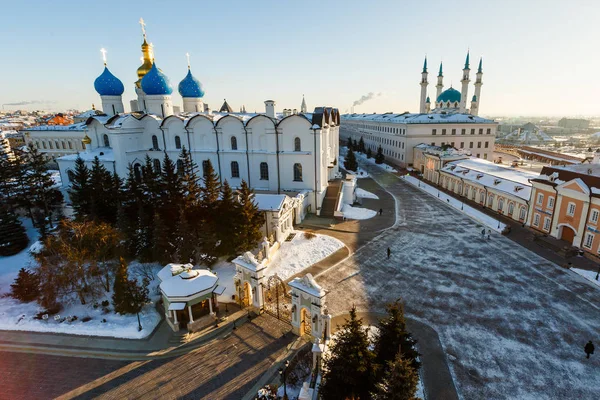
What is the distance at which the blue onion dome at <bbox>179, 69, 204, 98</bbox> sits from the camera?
37969mm

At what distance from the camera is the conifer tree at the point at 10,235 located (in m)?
24.6

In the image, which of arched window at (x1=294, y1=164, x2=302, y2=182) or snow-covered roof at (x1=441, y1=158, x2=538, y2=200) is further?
arched window at (x1=294, y1=164, x2=302, y2=182)

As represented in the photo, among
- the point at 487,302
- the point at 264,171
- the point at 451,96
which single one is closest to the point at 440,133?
the point at 451,96

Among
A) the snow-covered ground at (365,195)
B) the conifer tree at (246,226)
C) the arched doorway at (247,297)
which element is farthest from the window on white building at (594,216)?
the arched doorway at (247,297)

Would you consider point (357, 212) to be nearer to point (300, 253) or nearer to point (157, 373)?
point (300, 253)

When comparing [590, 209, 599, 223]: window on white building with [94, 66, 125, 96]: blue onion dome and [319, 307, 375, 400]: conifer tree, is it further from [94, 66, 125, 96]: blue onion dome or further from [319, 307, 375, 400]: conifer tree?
[94, 66, 125, 96]: blue onion dome

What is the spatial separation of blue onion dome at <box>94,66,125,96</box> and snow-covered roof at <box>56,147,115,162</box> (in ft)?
22.4

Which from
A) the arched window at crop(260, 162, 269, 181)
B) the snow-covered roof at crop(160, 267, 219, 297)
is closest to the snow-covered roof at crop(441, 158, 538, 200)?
the arched window at crop(260, 162, 269, 181)

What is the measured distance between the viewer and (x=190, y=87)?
38.3 meters

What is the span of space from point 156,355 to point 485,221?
29066mm

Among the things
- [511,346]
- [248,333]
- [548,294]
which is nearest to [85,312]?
[248,333]

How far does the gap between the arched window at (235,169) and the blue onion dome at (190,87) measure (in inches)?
437

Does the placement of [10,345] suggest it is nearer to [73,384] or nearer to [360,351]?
[73,384]

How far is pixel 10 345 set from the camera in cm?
1543
